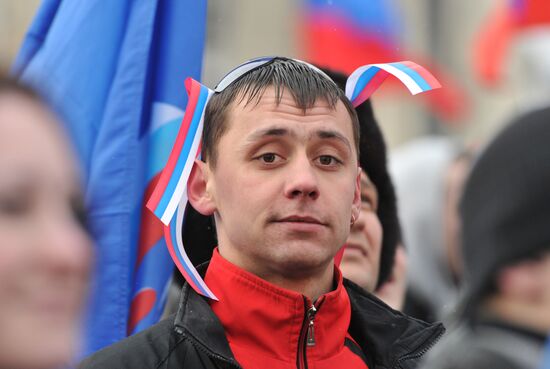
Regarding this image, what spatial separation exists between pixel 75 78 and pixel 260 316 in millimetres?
1381

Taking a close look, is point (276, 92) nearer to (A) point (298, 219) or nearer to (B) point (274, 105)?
(B) point (274, 105)

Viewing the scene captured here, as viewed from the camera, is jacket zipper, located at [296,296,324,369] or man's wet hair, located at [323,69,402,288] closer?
jacket zipper, located at [296,296,324,369]

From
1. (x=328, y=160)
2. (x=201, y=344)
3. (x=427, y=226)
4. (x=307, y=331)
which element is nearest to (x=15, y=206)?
(x=201, y=344)

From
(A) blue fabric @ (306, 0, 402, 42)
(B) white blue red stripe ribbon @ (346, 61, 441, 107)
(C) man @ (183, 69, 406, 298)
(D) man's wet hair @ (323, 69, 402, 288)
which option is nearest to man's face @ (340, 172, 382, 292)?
(C) man @ (183, 69, 406, 298)

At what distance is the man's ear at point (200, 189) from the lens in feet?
10.2

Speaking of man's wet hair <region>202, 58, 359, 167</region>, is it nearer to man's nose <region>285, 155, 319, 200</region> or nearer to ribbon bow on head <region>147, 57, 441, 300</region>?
ribbon bow on head <region>147, 57, 441, 300</region>

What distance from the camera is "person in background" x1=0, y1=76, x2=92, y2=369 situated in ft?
4.83

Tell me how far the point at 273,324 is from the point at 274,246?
18cm

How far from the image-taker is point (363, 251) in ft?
12.4

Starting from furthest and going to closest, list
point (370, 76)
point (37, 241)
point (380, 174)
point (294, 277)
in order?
point (380, 174), point (370, 76), point (294, 277), point (37, 241)

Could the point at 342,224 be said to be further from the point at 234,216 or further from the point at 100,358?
the point at 100,358

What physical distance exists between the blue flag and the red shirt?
0.86 meters

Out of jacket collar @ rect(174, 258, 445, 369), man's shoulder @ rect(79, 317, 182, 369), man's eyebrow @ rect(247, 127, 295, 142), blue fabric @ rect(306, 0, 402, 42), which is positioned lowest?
man's shoulder @ rect(79, 317, 182, 369)

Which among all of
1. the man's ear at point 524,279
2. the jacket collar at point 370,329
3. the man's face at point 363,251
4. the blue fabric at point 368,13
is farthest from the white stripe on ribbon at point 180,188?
the blue fabric at point 368,13
